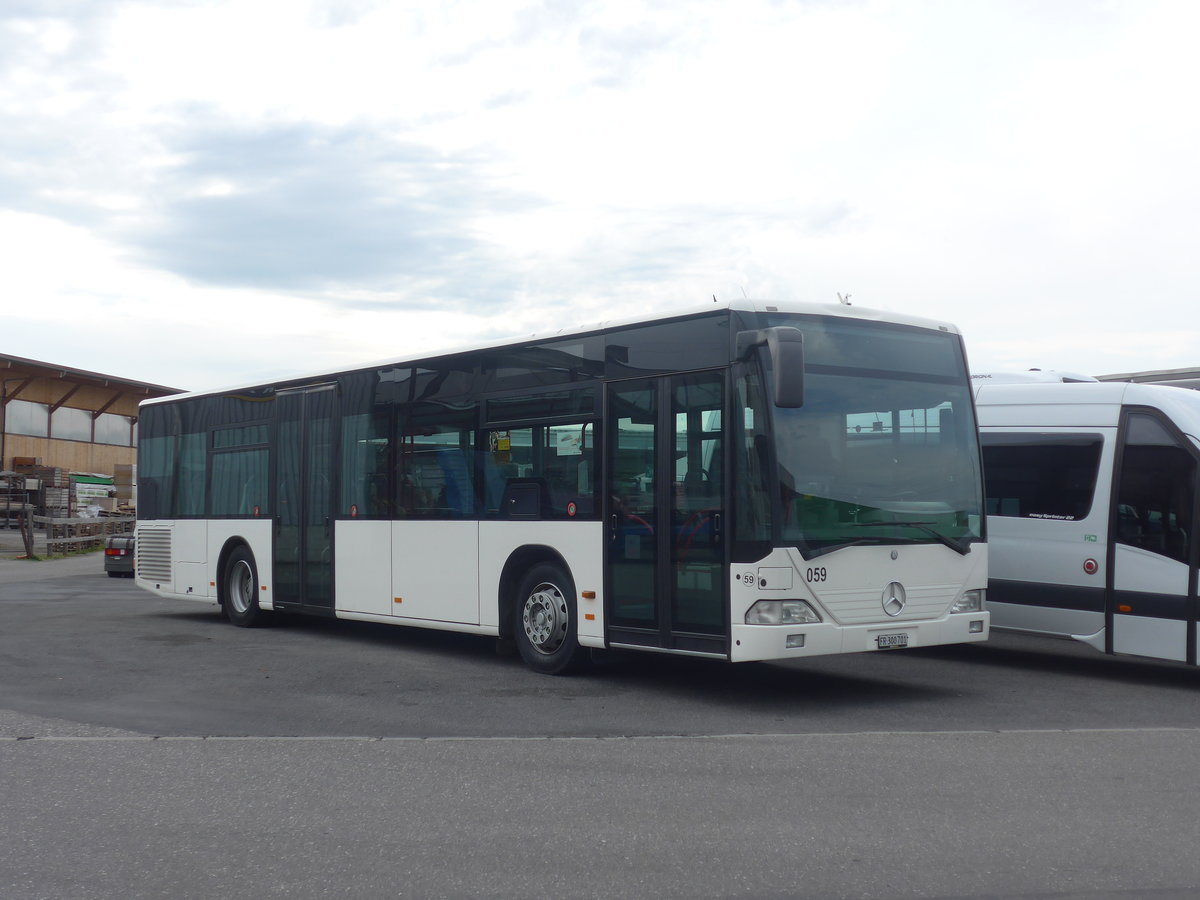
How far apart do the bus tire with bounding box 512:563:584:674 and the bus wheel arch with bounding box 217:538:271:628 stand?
5.50 meters

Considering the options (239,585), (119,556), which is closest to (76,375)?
(119,556)

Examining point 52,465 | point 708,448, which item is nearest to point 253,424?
point 708,448

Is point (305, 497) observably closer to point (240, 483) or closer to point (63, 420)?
point (240, 483)

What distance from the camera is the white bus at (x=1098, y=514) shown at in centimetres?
1077

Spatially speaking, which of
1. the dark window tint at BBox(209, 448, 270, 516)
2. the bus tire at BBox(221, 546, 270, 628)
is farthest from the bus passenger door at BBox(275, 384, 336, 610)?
the bus tire at BBox(221, 546, 270, 628)

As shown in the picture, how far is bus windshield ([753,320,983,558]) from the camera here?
9.35 meters

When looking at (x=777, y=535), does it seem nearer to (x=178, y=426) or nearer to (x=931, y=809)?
(x=931, y=809)

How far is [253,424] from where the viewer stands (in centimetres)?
1600

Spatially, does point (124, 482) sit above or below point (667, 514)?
above

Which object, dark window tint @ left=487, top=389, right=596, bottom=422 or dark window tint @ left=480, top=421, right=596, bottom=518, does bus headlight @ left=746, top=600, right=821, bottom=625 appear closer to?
dark window tint @ left=480, top=421, right=596, bottom=518

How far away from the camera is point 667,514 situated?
32.4 feet

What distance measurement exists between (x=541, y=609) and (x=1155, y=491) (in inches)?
207

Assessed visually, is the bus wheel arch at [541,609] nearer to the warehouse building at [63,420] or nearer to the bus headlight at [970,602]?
the bus headlight at [970,602]

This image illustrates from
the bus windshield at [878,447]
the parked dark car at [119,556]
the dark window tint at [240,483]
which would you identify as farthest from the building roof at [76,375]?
the bus windshield at [878,447]
